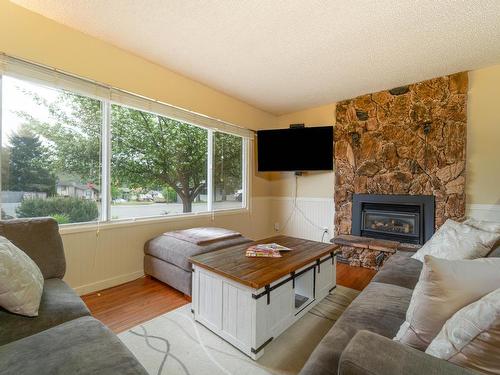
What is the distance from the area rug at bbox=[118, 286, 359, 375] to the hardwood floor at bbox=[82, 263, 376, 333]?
0.13 metres

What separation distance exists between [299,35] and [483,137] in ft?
8.22

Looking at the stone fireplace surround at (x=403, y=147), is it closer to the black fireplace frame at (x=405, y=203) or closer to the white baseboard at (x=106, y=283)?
the black fireplace frame at (x=405, y=203)

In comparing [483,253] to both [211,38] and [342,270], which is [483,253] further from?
[211,38]

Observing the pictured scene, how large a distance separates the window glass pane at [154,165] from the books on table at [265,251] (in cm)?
147

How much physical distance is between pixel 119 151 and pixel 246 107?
2199mm

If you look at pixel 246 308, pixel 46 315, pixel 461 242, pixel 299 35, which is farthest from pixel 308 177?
pixel 46 315

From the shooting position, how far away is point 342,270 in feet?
10.1

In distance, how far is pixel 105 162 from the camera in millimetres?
2436

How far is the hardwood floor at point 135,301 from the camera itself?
6.09ft

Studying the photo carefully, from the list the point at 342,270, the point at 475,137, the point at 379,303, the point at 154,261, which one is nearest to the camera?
the point at 379,303

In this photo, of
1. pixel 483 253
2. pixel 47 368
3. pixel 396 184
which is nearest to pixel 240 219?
pixel 396 184

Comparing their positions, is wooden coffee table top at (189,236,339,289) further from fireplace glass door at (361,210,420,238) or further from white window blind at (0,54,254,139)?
white window blind at (0,54,254,139)

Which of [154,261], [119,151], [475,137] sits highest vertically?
[475,137]

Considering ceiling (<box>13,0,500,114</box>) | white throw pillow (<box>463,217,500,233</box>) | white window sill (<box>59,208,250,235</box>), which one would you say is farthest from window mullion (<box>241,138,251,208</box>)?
white throw pillow (<box>463,217,500,233</box>)
